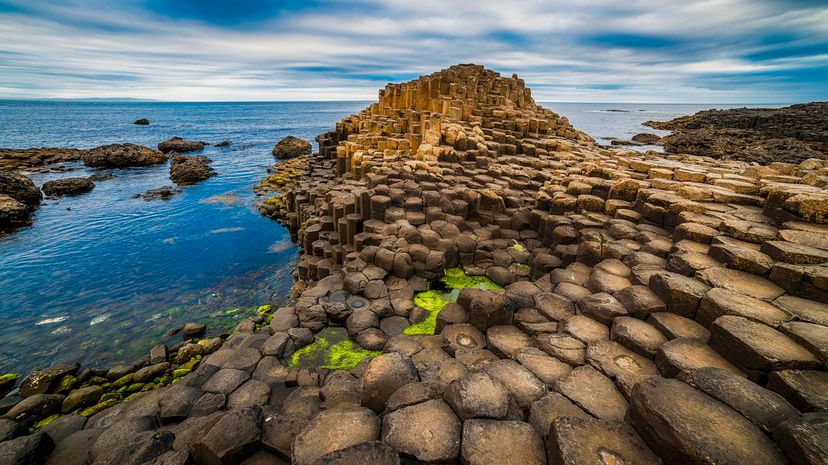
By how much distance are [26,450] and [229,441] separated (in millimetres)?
3235

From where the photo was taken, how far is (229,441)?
3.37 m

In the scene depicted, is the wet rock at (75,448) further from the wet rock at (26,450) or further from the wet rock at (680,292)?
the wet rock at (680,292)

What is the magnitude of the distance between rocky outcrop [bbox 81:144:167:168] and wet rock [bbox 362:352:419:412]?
43.9 m

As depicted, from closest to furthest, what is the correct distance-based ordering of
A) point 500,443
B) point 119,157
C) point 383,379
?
point 500,443 < point 383,379 < point 119,157

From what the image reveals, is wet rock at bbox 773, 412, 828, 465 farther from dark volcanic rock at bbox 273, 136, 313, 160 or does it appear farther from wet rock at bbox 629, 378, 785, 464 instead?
dark volcanic rock at bbox 273, 136, 313, 160

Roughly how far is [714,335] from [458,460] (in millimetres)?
3230

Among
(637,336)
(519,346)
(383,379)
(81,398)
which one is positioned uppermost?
(637,336)

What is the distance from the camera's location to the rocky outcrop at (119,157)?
112 feet

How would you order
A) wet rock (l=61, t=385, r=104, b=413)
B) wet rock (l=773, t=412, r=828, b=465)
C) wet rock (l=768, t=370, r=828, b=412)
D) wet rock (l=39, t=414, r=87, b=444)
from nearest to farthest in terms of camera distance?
wet rock (l=773, t=412, r=828, b=465)
wet rock (l=768, t=370, r=828, b=412)
wet rock (l=39, t=414, r=87, b=444)
wet rock (l=61, t=385, r=104, b=413)

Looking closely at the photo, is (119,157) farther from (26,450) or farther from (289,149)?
(26,450)

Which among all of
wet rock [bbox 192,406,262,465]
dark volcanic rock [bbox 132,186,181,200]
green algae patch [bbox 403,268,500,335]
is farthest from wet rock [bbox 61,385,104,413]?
dark volcanic rock [bbox 132,186,181,200]

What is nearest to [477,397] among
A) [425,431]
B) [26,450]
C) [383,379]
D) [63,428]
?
[425,431]

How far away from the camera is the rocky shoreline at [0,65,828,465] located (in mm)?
2832

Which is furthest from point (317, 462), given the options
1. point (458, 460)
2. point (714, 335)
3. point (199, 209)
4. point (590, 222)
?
point (199, 209)
